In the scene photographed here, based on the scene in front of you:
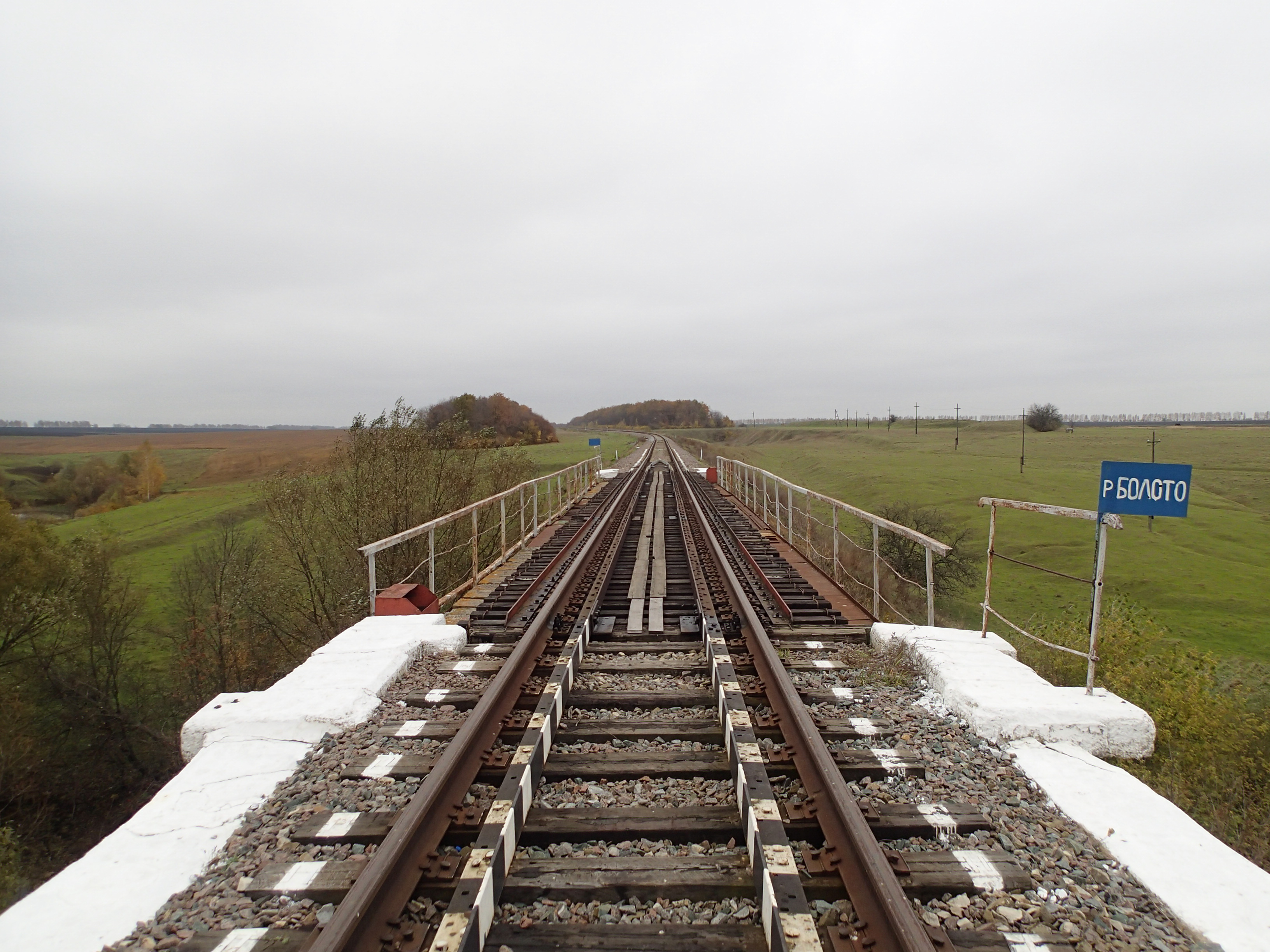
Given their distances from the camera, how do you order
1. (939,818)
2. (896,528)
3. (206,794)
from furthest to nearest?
(896,528) < (206,794) < (939,818)

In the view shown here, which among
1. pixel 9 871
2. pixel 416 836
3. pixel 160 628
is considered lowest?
pixel 9 871

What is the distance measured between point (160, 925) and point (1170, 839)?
13.7 ft

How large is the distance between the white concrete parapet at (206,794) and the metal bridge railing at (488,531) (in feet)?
8.76

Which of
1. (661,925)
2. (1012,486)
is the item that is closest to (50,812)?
(661,925)

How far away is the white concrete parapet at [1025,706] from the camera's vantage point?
12.0 feet

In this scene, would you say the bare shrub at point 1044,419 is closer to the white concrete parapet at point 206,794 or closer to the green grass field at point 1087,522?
the green grass field at point 1087,522

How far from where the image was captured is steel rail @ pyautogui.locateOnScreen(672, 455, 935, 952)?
2.19 metres

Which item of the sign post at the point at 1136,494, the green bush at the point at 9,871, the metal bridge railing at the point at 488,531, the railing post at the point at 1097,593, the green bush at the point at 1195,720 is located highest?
the sign post at the point at 1136,494

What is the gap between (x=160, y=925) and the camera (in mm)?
2303

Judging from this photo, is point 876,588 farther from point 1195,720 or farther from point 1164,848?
point 1195,720

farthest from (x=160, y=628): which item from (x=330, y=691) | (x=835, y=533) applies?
(x=835, y=533)

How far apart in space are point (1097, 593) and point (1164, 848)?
1.60 meters

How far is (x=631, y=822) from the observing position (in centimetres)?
295

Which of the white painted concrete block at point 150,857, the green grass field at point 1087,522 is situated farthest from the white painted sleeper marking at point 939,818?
the green grass field at point 1087,522
